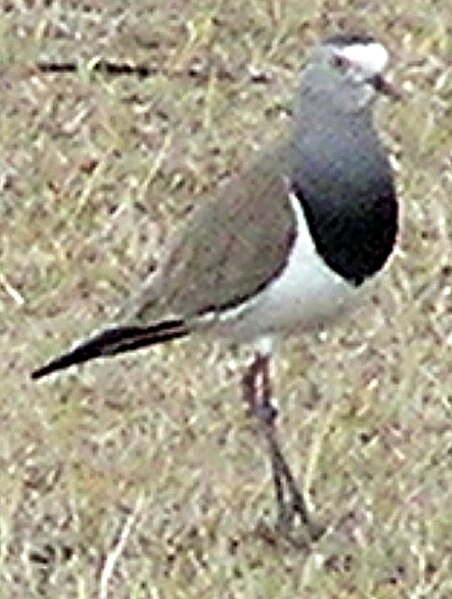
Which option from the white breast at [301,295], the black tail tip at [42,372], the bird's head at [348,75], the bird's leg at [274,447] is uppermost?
Result: the bird's head at [348,75]

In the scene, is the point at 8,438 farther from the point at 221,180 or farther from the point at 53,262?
the point at 221,180

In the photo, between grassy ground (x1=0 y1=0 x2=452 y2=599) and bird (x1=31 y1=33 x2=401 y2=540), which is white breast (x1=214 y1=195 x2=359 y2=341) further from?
grassy ground (x1=0 y1=0 x2=452 y2=599)

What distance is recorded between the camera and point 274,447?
5730 mm

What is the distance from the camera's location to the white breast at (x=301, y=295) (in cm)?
552

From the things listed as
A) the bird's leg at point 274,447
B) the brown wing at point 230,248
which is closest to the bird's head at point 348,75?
the brown wing at point 230,248

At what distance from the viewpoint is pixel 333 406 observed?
6.16 metres

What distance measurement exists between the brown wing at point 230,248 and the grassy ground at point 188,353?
1.11 feet

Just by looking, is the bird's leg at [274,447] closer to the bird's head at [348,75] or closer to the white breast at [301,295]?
the white breast at [301,295]

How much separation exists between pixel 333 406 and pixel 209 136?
4.96 ft

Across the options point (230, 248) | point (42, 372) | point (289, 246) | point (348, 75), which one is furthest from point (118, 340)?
point (348, 75)

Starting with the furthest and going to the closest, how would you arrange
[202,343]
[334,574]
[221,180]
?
[221,180] → [202,343] → [334,574]

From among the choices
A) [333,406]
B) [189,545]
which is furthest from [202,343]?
[189,545]

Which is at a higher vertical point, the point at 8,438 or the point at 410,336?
the point at 8,438

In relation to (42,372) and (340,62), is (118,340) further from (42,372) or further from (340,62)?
(340,62)
